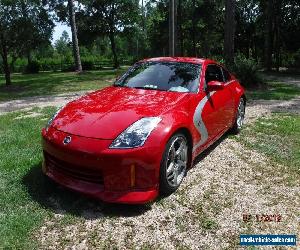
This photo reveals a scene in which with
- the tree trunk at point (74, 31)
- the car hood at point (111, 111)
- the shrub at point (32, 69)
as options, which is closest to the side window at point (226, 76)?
the car hood at point (111, 111)

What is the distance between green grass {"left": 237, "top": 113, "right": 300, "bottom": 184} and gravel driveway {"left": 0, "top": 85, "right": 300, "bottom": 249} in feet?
1.59

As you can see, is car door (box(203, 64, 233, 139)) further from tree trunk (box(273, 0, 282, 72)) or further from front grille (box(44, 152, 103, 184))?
tree trunk (box(273, 0, 282, 72))

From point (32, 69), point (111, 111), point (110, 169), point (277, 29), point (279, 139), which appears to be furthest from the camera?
point (32, 69)

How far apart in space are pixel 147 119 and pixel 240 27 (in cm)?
3464

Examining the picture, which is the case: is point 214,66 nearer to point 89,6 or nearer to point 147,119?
point 147,119

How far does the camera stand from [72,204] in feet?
14.2

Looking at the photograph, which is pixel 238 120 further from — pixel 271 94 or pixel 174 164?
Result: pixel 271 94

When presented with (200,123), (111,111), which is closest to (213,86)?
(200,123)

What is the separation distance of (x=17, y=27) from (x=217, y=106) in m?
16.3

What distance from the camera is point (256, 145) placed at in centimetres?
666

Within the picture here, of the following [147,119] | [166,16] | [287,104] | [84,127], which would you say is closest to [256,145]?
[147,119]

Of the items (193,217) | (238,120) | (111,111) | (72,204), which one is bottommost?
(193,217)

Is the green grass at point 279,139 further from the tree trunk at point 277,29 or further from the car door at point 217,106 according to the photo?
the tree trunk at point 277,29

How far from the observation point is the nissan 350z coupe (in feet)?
13.2
